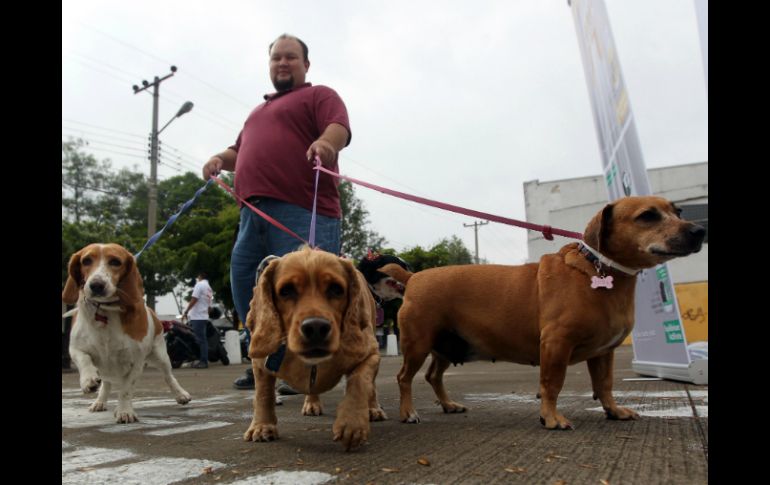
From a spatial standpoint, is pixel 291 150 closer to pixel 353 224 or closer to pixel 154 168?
pixel 154 168

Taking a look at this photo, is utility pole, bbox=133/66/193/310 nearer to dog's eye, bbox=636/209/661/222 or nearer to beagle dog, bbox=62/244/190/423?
beagle dog, bbox=62/244/190/423

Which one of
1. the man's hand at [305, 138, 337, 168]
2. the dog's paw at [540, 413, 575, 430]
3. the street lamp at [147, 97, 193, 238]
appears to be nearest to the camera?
the dog's paw at [540, 413, 575, 430]

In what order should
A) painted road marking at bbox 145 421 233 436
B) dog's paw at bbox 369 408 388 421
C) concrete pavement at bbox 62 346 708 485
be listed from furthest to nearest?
dog's paw at bbox 369 408 388 421 < painted road marking at bbox 145 421 233 436 < concrete pavement at bbox 62 346 708 485

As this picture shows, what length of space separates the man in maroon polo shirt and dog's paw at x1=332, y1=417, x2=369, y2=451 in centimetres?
167

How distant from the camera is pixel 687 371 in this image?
5.12m

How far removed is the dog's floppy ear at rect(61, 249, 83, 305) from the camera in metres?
3.84

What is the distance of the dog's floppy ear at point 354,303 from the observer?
8.95ft

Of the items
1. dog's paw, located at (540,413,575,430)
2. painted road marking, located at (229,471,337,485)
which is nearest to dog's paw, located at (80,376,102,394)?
painted road marking, located at (229,471,337,485)
